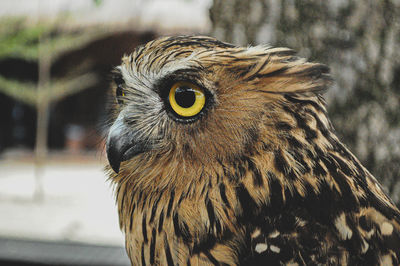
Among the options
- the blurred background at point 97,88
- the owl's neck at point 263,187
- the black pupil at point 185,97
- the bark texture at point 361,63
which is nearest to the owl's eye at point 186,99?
the black pupil at point 185,97

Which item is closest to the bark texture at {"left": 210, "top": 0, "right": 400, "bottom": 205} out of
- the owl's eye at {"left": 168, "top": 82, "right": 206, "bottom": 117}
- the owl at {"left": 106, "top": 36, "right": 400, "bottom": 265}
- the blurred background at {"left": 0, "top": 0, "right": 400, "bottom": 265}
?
the blurred background at {"left": 0, "top": 0, "right": 400, "bottom": 265}

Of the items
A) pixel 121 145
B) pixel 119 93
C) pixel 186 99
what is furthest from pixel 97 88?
pixel 186 99

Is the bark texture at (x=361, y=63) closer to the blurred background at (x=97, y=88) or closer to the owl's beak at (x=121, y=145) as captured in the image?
the blurred background at (x=97, y=88)

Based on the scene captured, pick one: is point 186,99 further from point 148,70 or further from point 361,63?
point 361,63

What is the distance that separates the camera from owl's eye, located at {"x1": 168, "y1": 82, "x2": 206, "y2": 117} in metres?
1.05

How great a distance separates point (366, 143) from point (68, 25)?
344 inches

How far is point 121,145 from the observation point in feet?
3.80

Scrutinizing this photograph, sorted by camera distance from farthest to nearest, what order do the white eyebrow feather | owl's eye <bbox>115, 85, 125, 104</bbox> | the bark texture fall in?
the bark texture, owl's eye <bbox>115, 85, 125, 104</bbox>, the white eyebrow feather

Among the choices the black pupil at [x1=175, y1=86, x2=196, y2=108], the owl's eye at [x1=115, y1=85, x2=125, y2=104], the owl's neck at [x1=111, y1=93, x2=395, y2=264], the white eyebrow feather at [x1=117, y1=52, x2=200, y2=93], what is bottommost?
the owl's neck at [x1=111, y1=93, x2=395, y2=264]

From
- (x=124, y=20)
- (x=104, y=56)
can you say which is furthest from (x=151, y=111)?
(x=104, y=56)

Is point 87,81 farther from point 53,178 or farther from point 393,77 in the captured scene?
point 393,77

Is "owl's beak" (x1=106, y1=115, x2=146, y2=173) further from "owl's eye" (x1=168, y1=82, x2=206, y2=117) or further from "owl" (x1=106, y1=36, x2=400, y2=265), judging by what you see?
"owl's eye" (x1=168, y1=82, x2=206, y2=117)

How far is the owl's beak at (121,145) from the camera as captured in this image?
3.77 feet

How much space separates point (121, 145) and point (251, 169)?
0.38 metres
